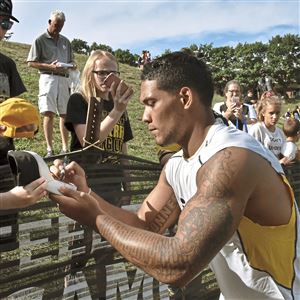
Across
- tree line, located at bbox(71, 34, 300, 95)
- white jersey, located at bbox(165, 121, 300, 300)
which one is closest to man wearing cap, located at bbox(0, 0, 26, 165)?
white jersey, located at bbox(165, 121, 300, 300)

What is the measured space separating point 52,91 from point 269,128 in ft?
9.28

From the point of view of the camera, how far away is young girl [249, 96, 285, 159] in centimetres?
640

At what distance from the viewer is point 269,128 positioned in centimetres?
654

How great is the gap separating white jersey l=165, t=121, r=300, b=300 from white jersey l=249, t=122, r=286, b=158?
13.3ft

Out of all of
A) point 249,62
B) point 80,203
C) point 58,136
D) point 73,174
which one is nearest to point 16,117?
point 73,174

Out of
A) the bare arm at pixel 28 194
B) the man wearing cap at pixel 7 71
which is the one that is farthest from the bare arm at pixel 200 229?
the man wearing cap at pixel 7 71

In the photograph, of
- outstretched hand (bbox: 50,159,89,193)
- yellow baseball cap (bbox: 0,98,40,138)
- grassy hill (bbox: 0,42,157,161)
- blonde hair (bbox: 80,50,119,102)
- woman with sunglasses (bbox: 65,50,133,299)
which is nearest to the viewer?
outstretched hand (bbox: 50,159,89,193)

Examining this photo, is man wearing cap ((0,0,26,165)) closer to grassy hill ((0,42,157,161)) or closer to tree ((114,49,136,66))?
grassy hill ((0,42,157,161))

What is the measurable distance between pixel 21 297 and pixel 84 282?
0.50 m

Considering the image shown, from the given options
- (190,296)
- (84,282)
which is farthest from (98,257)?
(190,296)

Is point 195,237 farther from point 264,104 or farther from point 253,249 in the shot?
point 264,104

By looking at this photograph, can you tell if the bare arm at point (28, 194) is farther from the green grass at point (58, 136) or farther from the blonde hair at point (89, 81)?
the green grass at point (58, 136)

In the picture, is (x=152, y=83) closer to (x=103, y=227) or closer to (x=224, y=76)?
(x=103, y=227)

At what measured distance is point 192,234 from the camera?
77.5 inches
